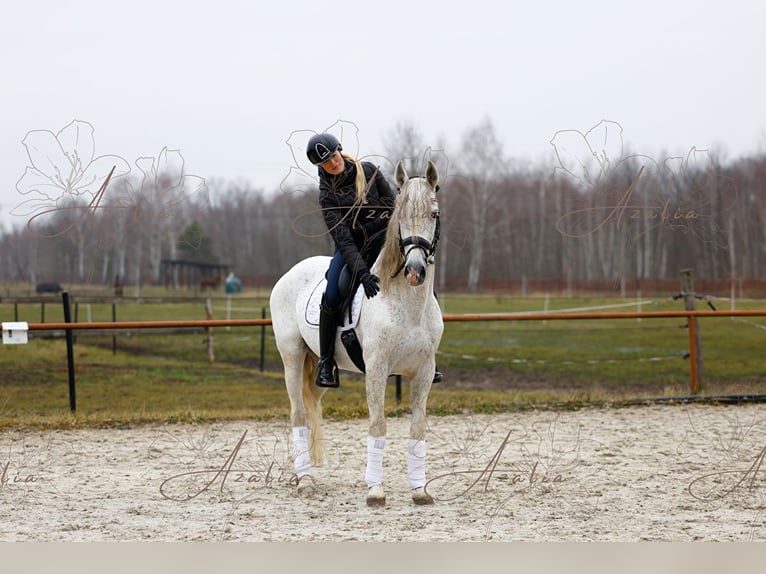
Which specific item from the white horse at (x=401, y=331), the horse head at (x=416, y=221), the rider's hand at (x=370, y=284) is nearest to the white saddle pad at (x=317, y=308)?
the white horse at (x=401, y=331)

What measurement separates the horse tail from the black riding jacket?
3.68 ft

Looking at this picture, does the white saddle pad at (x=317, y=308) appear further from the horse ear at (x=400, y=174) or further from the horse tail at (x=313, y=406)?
the horse ear at (x=400, y=174)

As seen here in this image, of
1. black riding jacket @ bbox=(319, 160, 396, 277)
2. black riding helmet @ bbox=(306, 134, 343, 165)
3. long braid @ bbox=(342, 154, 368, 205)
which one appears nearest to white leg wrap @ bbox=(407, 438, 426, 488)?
black riding jacket @ bbox=(319, 160, 396, 277)

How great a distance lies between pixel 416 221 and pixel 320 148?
3.15ft

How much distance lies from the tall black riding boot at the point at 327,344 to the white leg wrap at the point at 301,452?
51 centimetres

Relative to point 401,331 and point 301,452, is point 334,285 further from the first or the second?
point 301,452

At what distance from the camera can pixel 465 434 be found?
796cm

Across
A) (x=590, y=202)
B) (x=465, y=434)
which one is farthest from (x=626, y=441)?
(x=590, y=202)

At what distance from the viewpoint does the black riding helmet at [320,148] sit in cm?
525

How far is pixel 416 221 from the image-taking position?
4.72 metres

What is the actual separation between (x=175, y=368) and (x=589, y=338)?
34.8 feet

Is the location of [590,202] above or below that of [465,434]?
above

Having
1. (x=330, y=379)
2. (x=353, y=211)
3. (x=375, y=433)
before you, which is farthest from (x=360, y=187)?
(x=375, y=433)

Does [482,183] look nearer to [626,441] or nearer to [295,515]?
[626,441]
